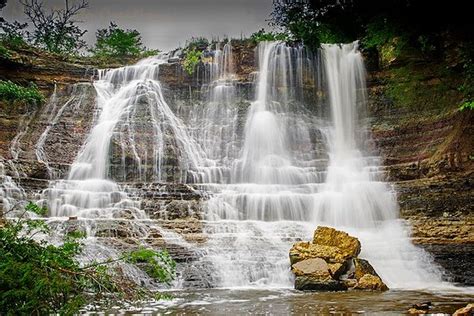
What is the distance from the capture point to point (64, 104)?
861 inches

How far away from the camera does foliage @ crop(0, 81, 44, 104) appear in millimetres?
19922

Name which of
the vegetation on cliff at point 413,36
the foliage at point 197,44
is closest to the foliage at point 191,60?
the foliage at point 197,44

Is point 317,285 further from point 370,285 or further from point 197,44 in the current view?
point 197,44

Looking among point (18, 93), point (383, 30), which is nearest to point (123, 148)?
point (18, 93)

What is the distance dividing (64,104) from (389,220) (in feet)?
51.0

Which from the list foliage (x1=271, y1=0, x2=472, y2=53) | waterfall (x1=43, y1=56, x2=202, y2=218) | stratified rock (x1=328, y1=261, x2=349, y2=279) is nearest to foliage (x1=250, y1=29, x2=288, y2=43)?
foliage (x1=271, y1=0, x2=472, y2=53)

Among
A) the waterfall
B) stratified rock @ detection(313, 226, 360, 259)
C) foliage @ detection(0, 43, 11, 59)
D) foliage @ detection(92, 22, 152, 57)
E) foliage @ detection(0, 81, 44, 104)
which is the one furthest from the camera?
foliage @ detection(92, 22, 152, 57)

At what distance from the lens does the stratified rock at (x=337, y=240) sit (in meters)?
11.5

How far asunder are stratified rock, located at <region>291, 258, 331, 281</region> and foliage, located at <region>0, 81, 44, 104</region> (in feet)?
50.7

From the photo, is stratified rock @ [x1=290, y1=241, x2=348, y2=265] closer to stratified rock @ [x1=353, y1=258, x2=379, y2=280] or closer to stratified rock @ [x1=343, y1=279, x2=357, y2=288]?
stratified rock @ [x1=353, y1=258, x2=379, y2=280]

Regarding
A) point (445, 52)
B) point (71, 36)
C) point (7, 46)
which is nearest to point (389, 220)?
point (445, 52)

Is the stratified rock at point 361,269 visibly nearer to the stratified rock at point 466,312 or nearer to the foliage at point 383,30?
the stratified rock at point 466,312

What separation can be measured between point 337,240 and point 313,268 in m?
1.66

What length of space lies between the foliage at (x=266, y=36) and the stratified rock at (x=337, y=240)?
48.5 ft
